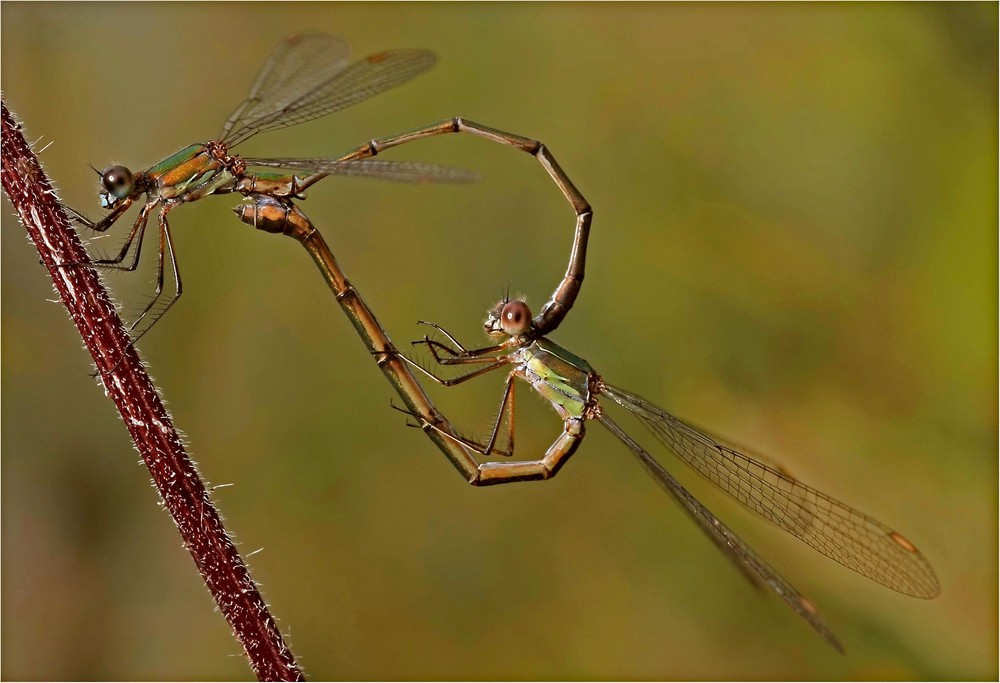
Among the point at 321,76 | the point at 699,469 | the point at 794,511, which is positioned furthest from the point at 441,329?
the point at 794,511

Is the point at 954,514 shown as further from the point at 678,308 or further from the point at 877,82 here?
the point at 877,82

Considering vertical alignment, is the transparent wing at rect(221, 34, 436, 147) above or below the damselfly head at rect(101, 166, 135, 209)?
above

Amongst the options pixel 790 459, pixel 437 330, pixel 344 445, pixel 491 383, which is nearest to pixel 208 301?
pixel 344 445

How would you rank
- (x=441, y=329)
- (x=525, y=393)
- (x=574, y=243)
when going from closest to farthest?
(x=441, y=329), (x=574, y=243), (x=525, y=393)

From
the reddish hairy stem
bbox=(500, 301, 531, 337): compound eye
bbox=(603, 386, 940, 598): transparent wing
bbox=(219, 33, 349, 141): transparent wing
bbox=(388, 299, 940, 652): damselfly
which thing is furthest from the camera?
bbox=(603, 386, 940, 598): transparent wing

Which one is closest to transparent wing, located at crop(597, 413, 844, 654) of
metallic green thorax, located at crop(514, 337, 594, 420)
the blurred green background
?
metallic green thorax, located at crop(514, 337, 594, 420)

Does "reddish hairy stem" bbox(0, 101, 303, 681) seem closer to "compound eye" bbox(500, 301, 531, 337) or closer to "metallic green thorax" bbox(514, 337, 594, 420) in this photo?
"compound eye" bbox(500, 301, 531, 337)

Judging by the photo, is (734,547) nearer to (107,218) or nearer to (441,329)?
(441,329)
